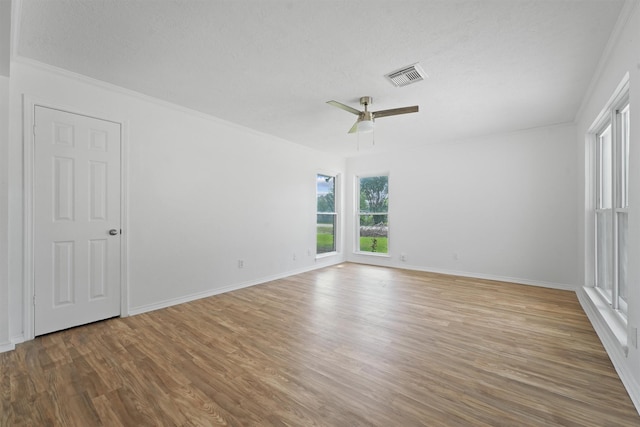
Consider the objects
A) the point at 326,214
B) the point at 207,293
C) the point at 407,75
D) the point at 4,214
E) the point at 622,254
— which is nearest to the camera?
the point at 4,214

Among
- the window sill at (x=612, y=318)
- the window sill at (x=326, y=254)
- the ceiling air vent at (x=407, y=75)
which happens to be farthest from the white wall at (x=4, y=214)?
the window sill at (x=612, y=318)

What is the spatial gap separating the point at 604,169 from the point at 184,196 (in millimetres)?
5123

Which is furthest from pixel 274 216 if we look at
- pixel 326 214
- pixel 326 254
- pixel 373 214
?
pixel 373 214

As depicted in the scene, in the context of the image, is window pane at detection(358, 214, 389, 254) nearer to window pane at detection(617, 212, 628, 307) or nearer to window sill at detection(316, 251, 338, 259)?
window sill at detection(316, 251, 338, 259)

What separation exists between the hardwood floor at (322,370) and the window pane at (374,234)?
2888 mm

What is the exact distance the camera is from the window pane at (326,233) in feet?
20.4

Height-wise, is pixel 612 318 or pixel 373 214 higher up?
pixel 373 214

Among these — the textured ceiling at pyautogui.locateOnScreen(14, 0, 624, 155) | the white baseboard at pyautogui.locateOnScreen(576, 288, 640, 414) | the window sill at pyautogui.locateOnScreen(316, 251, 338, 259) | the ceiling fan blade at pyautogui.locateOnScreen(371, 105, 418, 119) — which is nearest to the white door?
the textured ceiling at pyautogui.locateOnScreen(14, 0, 624, 155)

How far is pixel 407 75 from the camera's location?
2.75 metres

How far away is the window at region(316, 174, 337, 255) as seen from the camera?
6.21 meters

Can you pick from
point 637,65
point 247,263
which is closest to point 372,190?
point 247,263

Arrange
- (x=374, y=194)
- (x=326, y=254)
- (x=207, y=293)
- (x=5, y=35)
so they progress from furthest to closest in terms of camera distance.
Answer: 1. (x=374, y=194)
2. (x=326, y=254)
3. (x=207, y=293)
4. (x=5, y=35)

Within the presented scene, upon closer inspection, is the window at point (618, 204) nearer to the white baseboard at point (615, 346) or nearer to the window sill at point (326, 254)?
the white baseboard at point (615, 346)

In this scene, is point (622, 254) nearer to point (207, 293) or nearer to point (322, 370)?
point (322, 370)
